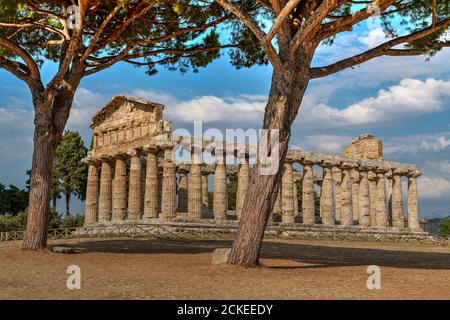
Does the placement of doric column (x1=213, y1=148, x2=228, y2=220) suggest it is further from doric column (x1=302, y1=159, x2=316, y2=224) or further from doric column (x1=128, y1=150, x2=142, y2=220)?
doric column (x1=302, y1=159, x2=316, y2=224)

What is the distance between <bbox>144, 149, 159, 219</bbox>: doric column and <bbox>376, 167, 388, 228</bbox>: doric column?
71.5ft

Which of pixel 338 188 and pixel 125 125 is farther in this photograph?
pixel 338 188

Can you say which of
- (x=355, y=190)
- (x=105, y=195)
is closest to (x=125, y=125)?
(x=105, y=195)

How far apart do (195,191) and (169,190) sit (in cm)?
194

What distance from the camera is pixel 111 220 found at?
40.7 metres

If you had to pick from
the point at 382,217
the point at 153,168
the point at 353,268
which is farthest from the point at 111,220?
the point at 353,268

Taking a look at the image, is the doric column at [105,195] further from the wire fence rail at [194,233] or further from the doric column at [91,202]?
the wire fence rail at [194,233]

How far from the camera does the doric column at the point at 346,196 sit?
4581 cm

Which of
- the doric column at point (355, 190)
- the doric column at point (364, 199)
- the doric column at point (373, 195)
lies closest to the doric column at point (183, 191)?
the doric column at point (355, 190)

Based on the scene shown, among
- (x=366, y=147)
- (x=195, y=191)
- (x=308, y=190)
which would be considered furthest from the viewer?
(x=366, y=147)

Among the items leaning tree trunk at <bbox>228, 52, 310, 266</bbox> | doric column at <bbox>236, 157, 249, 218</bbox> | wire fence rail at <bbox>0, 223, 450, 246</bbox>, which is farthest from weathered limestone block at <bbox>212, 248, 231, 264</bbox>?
doric column at <bbox>236, 157, 249, 218</bbox>

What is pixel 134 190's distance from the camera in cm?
3884

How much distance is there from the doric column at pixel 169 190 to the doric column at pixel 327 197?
46.8 ft

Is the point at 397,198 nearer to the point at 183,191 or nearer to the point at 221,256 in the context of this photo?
the point at 183,191
